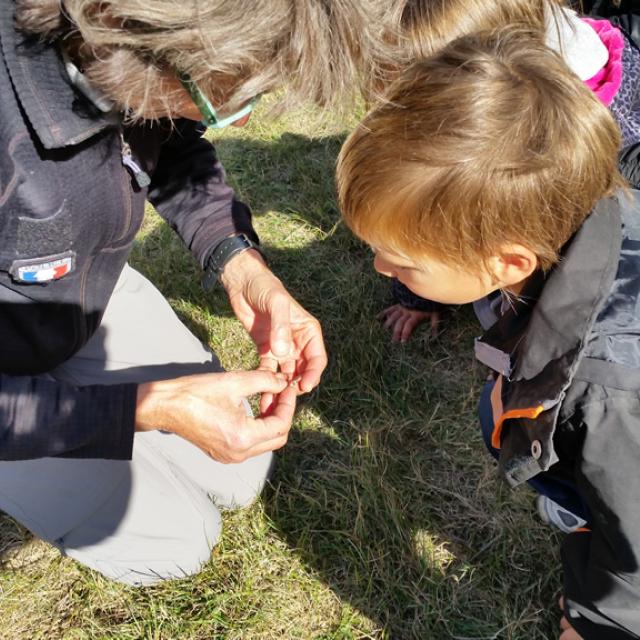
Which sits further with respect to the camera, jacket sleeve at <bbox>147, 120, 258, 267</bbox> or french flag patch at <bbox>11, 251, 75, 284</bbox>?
jacket sleeve at <bbox>147, 120, 258, 267</bbox>

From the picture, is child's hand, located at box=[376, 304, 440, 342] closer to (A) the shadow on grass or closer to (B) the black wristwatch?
(A) the shadow on grass

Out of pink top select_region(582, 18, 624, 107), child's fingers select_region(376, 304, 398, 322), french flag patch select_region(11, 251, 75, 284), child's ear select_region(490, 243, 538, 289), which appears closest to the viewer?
child's ear select_region(490, 243, 538, 289)

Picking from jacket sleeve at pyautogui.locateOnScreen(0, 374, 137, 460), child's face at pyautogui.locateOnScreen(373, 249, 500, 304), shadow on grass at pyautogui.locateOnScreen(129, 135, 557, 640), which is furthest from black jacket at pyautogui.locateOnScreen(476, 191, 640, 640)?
jacket sleeve at pyautogui.locateOnScreen(0, 374, 137, 460)

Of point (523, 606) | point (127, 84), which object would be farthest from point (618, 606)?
point (127, 84)

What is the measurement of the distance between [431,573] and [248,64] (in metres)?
1.37

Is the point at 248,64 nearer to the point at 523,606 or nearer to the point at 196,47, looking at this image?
the point at 196,47

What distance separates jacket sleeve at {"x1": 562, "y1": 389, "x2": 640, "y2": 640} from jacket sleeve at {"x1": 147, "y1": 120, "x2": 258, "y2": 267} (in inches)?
44.3

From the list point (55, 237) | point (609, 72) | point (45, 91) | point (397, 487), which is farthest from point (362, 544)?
point (609, 72)

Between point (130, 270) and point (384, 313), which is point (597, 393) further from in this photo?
point (130, 270)

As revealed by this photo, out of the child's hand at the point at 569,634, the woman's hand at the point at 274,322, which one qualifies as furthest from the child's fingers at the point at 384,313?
the child's hand at the point at 569,634

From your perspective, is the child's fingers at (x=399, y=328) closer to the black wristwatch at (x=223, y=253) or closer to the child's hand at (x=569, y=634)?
the black wristwatch at (x=223, y=253)

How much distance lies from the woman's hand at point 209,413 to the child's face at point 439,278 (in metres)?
0.39

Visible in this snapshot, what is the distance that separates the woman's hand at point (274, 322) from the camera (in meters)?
1.68

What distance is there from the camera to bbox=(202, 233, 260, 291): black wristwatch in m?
1.86
